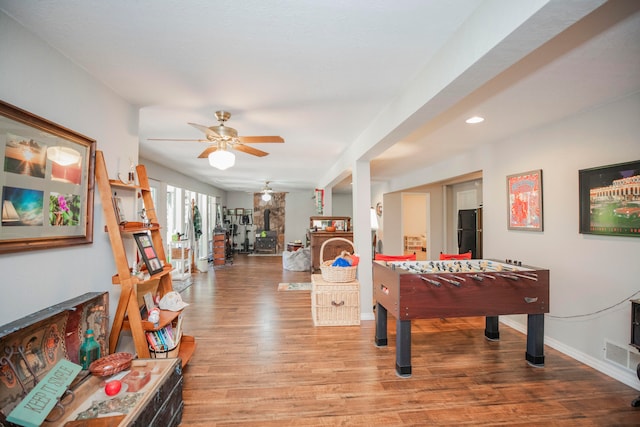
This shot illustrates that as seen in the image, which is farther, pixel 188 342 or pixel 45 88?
pixel 188 342

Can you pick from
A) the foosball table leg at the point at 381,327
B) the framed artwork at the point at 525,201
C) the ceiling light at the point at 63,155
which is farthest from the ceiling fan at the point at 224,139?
the framed artwork at the point at 525,201

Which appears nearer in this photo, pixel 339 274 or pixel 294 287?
pixel 339 274

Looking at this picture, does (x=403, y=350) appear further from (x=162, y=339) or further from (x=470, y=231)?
(x=470, y=231)

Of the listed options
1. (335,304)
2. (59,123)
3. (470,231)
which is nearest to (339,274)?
(335,304)

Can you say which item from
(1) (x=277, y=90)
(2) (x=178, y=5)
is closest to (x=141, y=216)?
(1) (x=277, y=90)

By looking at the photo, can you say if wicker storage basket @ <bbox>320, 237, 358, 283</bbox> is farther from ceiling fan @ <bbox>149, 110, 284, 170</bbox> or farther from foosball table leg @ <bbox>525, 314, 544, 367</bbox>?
foosball table leg @ <bbox>525, 314, 544, 367</bbox>

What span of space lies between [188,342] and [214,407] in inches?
40.1

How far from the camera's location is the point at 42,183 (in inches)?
70.5

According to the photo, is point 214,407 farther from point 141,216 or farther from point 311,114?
point 311,114

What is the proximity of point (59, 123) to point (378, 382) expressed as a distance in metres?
2.99

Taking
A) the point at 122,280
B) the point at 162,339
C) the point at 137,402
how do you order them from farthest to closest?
the point at 162,339
the point at 122,280
the point at 137,402

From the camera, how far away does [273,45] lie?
1.89m

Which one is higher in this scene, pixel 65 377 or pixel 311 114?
pixel 311 114

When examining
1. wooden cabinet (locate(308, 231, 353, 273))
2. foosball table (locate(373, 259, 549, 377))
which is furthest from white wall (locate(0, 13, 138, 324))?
wooden cabinet (locate(308, 231, 353, 273))
